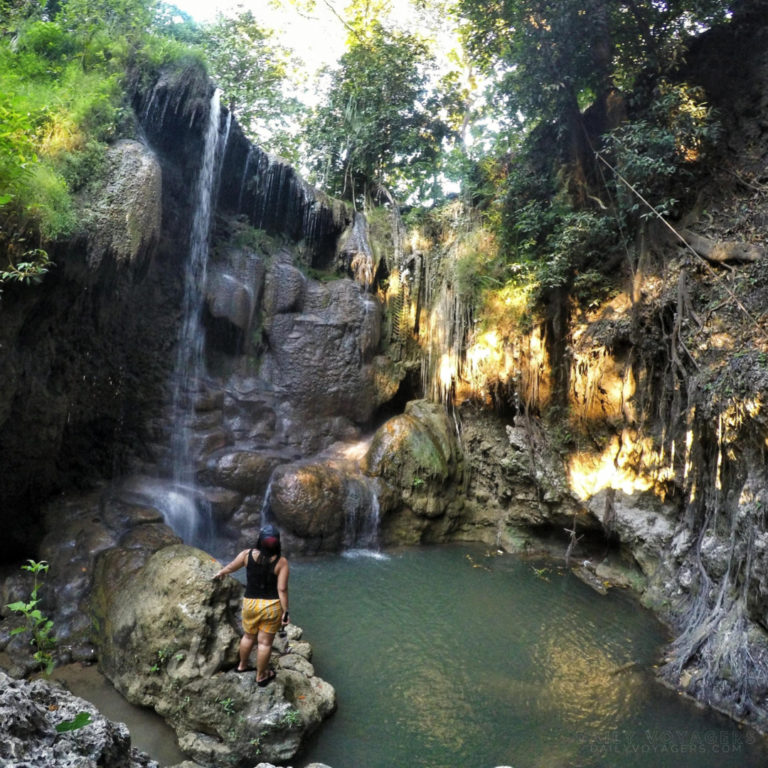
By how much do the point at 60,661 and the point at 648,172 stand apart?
10184 mm

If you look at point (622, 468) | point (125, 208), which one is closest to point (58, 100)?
point (125, 208)

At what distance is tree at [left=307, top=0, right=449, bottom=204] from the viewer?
556 inches

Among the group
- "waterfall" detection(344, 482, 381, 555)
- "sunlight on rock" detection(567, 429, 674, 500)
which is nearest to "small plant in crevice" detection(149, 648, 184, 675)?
"waterfall" detection(344, 482, 381, 555)

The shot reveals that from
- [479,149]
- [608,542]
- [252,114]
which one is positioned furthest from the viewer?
[252,114]

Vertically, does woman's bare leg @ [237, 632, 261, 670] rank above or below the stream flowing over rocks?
below

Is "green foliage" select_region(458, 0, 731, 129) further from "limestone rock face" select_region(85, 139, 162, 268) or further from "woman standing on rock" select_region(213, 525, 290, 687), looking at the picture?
"woman standing on rock" select_region(213, 525, 290, 687)

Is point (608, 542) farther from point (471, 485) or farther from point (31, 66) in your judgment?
point (31, 66)

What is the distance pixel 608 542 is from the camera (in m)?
8.83

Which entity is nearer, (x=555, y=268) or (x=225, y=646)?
(x=225, y=646)

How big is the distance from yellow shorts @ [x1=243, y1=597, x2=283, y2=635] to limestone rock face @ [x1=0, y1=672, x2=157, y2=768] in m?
2.53

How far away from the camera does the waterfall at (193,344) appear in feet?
29.8

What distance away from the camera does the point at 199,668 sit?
4594 mm

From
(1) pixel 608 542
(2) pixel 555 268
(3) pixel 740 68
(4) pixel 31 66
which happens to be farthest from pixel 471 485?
(4) pixel 31 66

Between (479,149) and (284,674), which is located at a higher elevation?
(479,149)
